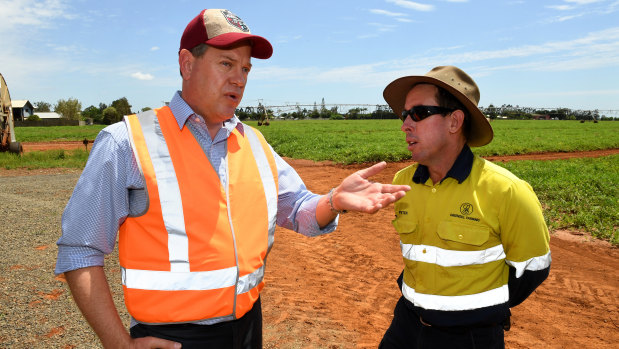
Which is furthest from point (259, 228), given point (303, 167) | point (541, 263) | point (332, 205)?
point (303, 167)

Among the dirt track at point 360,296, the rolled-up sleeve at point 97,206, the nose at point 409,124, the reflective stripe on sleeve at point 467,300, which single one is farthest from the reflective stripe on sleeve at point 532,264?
the dirt track at point 360,296

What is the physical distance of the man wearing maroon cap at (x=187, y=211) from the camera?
60.0 inches

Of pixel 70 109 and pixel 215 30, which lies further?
pixel 70 109

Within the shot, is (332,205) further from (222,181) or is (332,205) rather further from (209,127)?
(209,127)

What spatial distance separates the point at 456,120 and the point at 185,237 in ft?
5.51

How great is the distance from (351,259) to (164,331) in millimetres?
4668

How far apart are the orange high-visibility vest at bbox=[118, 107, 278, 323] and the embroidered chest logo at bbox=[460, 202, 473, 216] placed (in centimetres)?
108

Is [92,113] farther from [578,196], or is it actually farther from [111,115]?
[578,196]

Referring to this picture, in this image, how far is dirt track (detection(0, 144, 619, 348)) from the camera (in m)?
4.05

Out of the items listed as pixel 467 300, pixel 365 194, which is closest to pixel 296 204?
pixel 365 194

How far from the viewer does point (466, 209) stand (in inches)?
86.4

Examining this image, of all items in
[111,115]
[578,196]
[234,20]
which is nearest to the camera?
[234,20]

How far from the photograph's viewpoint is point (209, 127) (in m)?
1.97

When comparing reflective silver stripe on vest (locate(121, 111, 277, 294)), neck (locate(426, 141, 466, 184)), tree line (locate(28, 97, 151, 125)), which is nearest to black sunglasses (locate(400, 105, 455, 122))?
neck (locate(426, 141, 466, 184))
